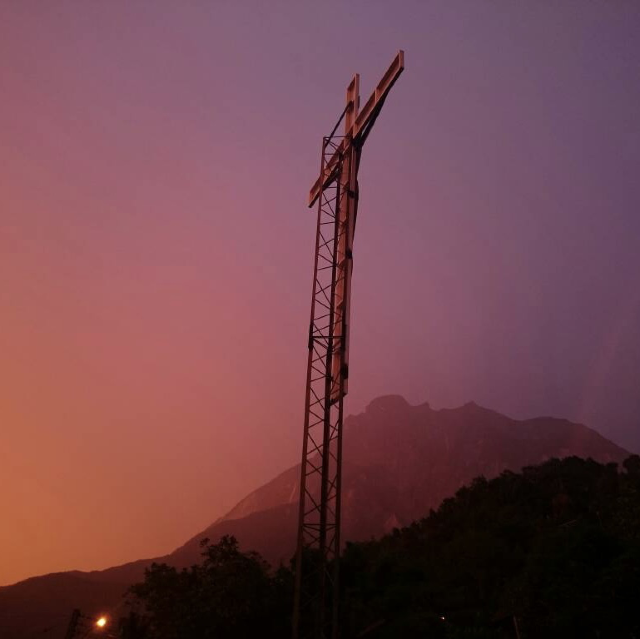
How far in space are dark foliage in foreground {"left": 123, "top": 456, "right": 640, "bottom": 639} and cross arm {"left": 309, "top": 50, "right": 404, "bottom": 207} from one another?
1656 cm

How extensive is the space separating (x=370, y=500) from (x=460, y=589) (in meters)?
111

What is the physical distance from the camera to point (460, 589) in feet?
132

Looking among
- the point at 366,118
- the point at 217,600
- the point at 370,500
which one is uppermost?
the point at 366,118

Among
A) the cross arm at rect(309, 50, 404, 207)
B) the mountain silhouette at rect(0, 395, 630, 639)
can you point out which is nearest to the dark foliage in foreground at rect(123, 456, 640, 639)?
the cross arm at rect(309, 50, 404, 207)

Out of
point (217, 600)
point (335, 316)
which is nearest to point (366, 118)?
point (335, 316)

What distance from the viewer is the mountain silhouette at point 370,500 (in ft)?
282

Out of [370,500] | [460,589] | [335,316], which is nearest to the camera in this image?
[335,316]

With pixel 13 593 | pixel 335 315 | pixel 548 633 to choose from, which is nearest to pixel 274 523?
pixel 13 593

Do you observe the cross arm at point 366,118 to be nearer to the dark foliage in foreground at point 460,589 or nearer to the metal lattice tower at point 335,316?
the metal lattice tower at point 335,316

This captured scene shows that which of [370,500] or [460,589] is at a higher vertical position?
[370,500]

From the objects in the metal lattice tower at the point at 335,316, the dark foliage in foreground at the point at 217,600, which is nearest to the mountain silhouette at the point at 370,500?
the dark foliage in foreground at the point at 217,600

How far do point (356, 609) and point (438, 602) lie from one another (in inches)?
299

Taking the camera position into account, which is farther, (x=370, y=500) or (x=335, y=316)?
(x=370, y=500)

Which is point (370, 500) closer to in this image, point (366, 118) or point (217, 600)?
point (217, 600)
